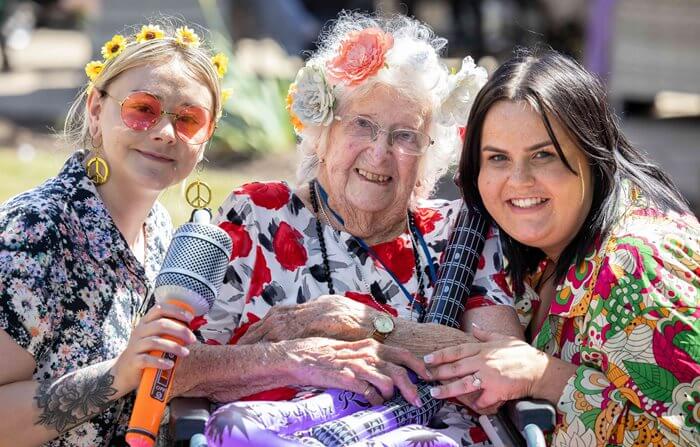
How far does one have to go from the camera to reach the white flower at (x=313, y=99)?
3.81 metres

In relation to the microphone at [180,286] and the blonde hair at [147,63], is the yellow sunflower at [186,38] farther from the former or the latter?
the microphone at [180,286]

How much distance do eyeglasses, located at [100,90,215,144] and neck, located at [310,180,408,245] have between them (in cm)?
57

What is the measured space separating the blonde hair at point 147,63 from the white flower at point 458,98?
89 centimetres

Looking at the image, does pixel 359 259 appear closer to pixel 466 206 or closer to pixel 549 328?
pixel 466 206

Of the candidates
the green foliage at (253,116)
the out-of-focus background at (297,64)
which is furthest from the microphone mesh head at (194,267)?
the green foliage at (253,116)

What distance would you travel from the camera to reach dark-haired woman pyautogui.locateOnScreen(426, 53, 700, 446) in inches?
122

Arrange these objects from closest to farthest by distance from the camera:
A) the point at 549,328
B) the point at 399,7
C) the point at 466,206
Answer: the point at 549,328, the point at 466,206, the point at 399,7

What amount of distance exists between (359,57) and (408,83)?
215 mm

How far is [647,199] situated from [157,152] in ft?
5.60

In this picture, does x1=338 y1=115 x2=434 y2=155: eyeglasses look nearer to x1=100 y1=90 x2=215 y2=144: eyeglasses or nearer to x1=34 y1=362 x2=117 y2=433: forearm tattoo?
x1=100 y1=90 x2=215 y2=144: eyeglasses

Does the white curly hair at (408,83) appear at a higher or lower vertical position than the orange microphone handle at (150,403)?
Result: higher

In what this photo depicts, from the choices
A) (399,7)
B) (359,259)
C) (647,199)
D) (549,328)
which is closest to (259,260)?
(359,259)

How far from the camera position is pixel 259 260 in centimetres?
368

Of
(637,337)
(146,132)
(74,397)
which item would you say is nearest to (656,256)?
(637,337)
